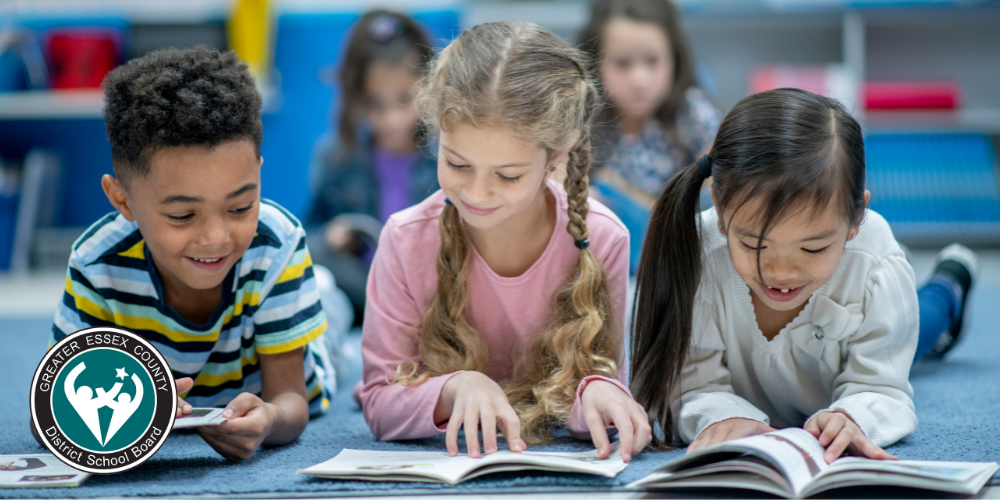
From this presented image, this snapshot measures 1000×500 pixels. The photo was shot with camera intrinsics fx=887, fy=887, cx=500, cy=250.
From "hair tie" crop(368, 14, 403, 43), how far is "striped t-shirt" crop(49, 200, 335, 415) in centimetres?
107

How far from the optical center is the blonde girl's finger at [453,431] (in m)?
0.90

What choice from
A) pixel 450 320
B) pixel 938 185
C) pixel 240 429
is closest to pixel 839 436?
pixel 450 320

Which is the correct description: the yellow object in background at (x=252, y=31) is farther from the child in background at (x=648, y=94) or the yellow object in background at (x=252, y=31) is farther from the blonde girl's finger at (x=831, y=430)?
the blonde girl's finger at (x=831, y=430)

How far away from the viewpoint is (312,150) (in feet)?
10.4

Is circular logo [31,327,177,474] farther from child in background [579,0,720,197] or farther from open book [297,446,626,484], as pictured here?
child in background [579,0,720,197]

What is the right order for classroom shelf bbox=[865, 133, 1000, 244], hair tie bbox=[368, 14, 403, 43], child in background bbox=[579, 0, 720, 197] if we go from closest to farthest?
child in background bbox=[579, 0, 720, 197]
hair tie bbox=[368, 14, 403, 43]
classroom shelf bbox=[865, 133, 1000, 244]

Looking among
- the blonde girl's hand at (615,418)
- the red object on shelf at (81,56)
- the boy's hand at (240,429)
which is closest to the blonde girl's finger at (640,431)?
the blonde girl's hand at (615,418)

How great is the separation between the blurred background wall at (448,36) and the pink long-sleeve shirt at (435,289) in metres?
1.76

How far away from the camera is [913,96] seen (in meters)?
2.82

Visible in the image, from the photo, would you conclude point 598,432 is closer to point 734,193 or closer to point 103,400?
point 734,193

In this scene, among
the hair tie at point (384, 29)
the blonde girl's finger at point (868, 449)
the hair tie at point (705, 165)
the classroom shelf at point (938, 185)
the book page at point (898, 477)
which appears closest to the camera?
the book page at point (898, 477)

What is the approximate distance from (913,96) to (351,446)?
2442 mm

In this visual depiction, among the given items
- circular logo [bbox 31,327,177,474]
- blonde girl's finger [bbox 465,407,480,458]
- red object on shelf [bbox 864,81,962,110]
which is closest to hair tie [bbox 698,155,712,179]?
blonde girl's finger [bbox 465,407,480,458]

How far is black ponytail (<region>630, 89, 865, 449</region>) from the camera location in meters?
0.88
